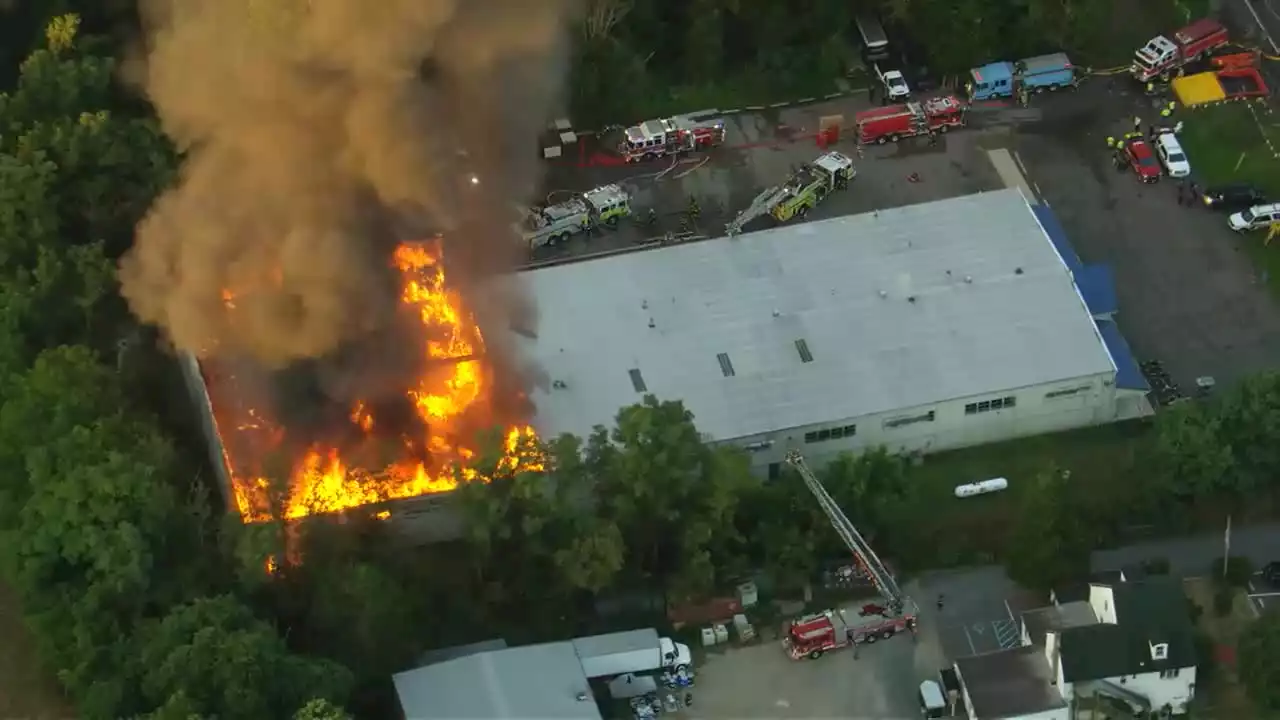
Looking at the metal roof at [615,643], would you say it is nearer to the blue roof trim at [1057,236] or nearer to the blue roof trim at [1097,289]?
the blue roof trim at [1097,289]

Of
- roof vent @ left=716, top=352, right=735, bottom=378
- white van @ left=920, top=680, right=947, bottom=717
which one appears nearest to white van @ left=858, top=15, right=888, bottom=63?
roof vent @ left=716, top=352, right=735, bottom=378

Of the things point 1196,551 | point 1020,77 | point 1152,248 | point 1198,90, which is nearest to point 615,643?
point 1196,551

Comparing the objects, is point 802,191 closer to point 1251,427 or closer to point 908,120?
point 908,120

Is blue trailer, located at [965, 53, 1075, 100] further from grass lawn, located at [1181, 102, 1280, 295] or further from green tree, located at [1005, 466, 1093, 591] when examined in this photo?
green tree, located at [1005, 466, 1093, 591]

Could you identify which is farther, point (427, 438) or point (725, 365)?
point (725, 365)

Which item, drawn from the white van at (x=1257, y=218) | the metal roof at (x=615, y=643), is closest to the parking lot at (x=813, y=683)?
the metal roof at (x=615, y=643)

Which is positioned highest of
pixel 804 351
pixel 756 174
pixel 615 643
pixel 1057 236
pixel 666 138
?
pixel 666 138

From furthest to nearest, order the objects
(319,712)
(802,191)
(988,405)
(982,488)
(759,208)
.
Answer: (802,191) → (759,208) → (988,405) → (982,488) → (319,712)
